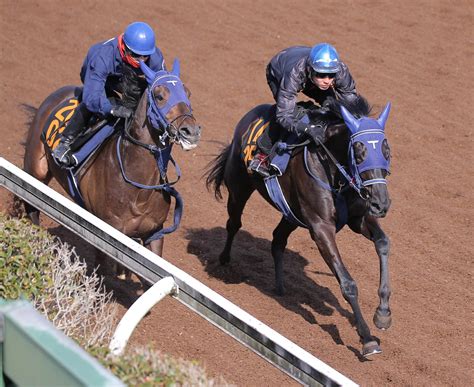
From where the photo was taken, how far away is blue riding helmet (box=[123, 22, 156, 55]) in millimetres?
6285

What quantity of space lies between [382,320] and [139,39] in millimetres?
2703

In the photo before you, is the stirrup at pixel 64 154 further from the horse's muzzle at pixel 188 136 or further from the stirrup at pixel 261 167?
the stirrup at pixel 261 167

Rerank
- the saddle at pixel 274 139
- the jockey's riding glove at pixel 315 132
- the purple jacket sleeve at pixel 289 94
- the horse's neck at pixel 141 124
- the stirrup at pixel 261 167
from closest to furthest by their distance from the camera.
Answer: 1. the horse's neck at pixel 141 124
2. the jockey's riding glove at pixel 315 132
3. the purple jacket sleeve at pixel 289 94
4. the saddle at pixel 274 139
5. the stirrup at pixel 261 167

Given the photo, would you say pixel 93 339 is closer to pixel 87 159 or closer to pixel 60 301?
pixel 60 301

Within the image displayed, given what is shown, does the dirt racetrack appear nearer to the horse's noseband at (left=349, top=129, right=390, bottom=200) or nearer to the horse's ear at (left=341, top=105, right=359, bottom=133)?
the horse's noseband at (left=349, top=129, right=390, bottom=200)

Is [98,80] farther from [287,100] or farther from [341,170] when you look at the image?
[341,170]

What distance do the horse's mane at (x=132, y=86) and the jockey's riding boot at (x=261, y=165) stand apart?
112cm

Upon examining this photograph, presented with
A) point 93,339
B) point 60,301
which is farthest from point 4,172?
point 93,339

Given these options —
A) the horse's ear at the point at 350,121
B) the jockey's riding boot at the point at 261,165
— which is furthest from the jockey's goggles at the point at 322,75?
the jockey's riding boot at the point at 261,165

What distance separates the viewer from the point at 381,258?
6.50 metres

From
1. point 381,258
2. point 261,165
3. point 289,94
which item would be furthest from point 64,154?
point 381,258

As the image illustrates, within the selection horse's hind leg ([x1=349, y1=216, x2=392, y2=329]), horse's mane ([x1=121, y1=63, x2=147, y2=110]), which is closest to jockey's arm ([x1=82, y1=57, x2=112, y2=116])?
horse's mane ([x1=121, y1=63, x2=147, y2=110])

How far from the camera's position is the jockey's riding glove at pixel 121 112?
20.8ft

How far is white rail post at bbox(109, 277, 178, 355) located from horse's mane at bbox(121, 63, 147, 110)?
9.16 ft
